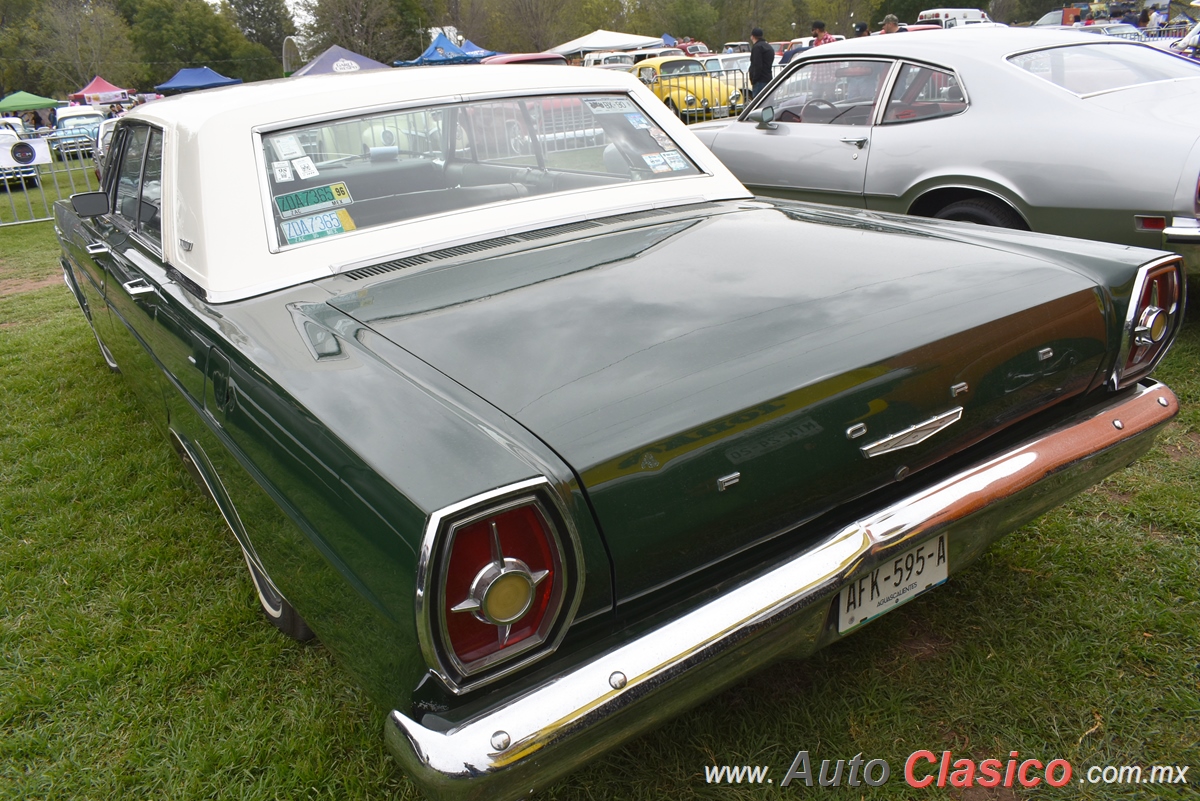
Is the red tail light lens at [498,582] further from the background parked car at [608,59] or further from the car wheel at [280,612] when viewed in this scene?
the background parked car at [608,59]

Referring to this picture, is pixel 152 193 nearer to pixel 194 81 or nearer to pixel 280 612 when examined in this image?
pixel 280 612

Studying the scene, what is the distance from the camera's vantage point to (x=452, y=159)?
105 inches

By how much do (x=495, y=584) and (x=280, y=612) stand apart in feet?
4.29

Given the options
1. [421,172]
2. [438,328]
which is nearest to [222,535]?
[421,172]

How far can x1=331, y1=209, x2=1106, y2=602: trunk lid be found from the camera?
1370 mm

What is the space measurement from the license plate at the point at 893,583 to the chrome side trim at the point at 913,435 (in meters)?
0.22

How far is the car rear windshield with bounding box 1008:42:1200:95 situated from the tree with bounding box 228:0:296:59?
71342 mm

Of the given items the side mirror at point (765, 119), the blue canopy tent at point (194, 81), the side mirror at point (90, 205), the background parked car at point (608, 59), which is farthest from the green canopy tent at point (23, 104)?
the side mirror at point (765, 119)

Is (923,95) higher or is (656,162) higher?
(923,95)

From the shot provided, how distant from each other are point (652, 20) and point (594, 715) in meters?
64.4

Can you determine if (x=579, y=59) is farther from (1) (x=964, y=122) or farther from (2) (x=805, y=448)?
(2) (x=805, y=448)

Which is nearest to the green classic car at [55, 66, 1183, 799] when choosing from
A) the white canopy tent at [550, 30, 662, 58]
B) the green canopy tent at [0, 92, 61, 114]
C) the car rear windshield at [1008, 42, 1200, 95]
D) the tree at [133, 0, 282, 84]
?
the car rear windshield at [1008, 42, 1200, 95]

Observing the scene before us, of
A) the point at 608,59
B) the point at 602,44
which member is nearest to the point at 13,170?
the point at 608,59

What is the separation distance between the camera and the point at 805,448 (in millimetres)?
1482
